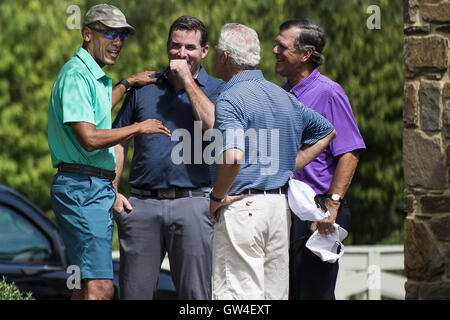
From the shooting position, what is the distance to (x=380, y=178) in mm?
10859

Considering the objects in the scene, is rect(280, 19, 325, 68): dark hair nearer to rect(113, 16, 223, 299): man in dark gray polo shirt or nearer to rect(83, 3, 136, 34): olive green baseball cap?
rect(113, 16, 223, 299): man in dark gray polo shirt

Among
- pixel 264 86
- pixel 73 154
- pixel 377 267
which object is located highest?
pixel 264 86

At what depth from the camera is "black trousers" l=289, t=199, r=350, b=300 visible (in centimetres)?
516

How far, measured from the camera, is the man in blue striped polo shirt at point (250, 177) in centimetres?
447

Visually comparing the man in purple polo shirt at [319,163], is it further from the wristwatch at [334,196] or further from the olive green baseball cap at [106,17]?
the olive green baseball cap at [106,17]

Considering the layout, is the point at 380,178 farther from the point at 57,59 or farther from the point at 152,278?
the point at 152,278

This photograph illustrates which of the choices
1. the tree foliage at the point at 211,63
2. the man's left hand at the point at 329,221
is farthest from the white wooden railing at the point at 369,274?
the man's left hand at the point at 329,221

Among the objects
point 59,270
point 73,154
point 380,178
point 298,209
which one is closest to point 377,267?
point 380,178

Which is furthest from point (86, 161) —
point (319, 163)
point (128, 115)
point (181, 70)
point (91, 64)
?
point (319, 163)

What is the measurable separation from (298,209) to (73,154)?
3.77ft

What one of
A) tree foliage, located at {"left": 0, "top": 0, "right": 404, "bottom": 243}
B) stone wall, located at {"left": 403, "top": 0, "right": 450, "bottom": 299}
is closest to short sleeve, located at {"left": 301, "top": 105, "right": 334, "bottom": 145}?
stone wall, located at {"left": 403, "top": 0, "right": 450, "bottom": 299}

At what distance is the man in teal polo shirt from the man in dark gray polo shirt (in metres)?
0.41

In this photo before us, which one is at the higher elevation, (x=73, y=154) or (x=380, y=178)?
(x=73, y=154)

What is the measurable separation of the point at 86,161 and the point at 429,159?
2.38 meters
